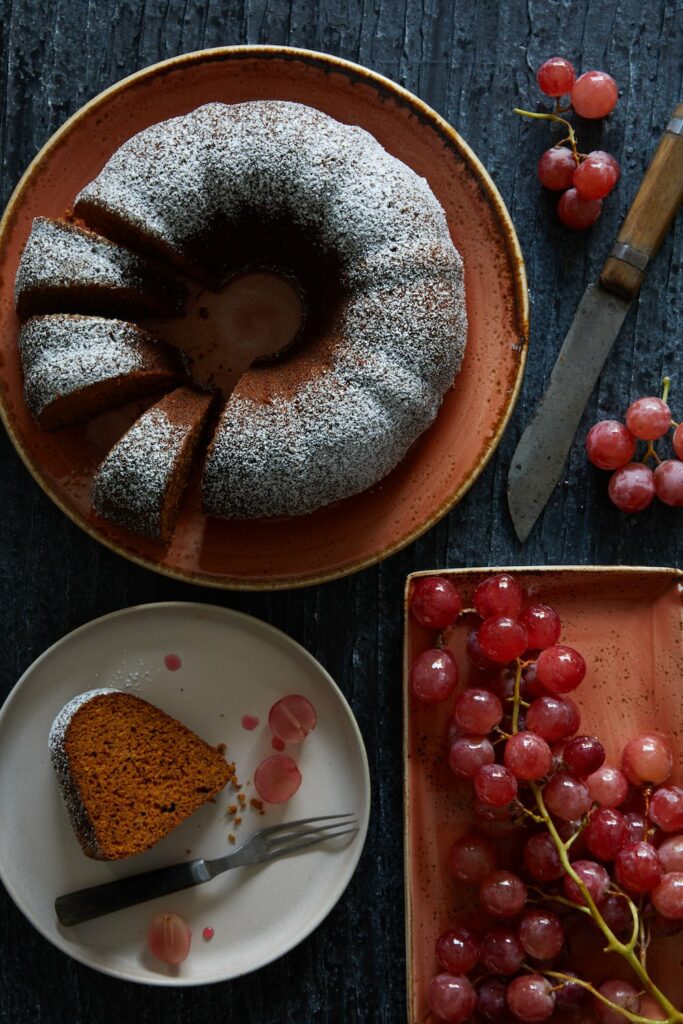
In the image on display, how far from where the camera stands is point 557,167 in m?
1.43

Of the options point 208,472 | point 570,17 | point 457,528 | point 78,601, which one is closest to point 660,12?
point 570,17

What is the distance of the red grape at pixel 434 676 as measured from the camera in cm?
135

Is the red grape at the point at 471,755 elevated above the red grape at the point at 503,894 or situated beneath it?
elevated above

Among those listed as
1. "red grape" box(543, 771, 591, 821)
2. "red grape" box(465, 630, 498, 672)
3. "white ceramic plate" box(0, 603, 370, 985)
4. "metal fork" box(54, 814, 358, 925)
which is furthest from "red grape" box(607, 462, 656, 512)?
"metal fork" box(54, 814, 358, 925)

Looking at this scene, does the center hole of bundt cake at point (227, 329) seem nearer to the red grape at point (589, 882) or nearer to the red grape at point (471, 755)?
the red grape at point (471, 755)

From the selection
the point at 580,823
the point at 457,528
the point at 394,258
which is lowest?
the point at 580,823

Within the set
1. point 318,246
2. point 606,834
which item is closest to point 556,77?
point 318,246

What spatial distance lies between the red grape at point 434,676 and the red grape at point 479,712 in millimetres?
33

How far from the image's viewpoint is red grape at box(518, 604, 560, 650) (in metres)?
1.36

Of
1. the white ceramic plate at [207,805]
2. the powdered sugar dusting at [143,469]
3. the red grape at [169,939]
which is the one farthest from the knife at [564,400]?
the red grape at [169,939]

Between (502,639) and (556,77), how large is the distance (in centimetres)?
88

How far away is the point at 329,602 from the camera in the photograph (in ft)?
4.78

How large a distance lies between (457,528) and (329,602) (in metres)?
0.24

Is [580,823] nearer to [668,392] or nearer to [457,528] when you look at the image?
[457,528]
